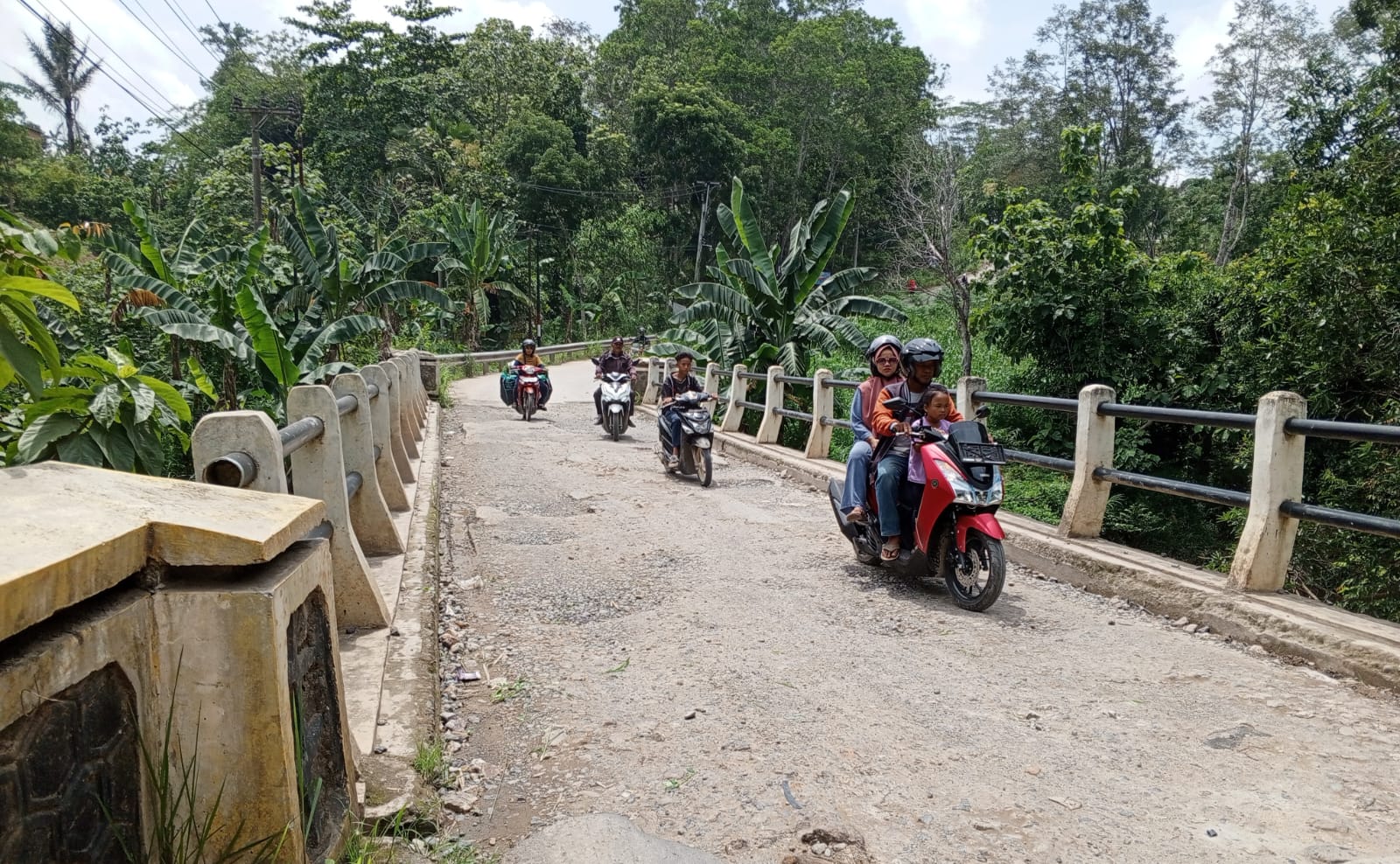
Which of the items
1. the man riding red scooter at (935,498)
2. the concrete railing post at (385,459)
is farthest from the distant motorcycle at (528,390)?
the man riding red scooter at (935,498)

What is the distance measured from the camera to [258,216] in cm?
2258

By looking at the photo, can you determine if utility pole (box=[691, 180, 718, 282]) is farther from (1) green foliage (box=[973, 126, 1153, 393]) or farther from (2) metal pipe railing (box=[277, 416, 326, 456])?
(2) metal pipe railing (box=[277, 416, 326, 456])

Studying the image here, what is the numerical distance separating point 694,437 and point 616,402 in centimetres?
427

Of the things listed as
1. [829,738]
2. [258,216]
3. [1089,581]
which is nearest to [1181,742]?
[829,738]

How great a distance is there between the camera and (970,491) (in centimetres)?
538

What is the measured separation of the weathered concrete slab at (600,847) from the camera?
9.43 ft

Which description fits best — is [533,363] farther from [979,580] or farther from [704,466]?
[979,580]

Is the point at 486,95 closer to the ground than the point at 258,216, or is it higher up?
higher up

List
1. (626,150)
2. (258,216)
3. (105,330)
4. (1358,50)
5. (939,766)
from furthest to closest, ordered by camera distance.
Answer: (626,150) < (1358,50) < (258,216) < (105,330) < (939,766)

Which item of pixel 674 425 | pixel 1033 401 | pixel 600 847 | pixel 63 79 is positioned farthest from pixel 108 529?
pixel 63 79

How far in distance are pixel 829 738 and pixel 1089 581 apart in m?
3.11

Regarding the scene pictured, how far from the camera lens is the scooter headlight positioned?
535 centimetres

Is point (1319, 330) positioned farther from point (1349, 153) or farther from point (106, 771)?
point (106, 771)

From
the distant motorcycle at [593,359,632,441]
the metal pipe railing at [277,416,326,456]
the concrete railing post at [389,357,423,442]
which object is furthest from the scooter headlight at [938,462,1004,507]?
the distant motorcycle at [593,359,632,441]
